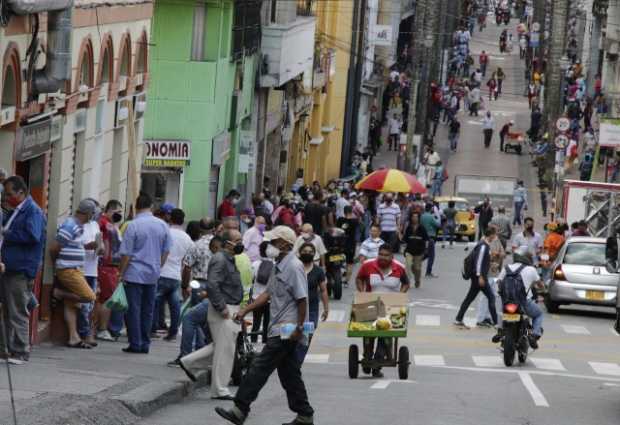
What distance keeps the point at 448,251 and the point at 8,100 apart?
2905 cm

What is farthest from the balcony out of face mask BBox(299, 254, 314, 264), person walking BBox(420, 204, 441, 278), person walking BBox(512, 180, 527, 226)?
face mask BBox(299, 254, 314, 264)

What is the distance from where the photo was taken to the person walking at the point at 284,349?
15531 millimetres

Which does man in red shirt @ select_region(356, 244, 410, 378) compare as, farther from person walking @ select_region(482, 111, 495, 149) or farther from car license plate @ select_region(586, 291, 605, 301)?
person walking @ select_region(482, 111, 495, 149)

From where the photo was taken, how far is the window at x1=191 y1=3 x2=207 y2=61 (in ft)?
127

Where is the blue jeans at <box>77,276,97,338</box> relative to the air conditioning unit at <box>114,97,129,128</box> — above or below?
below

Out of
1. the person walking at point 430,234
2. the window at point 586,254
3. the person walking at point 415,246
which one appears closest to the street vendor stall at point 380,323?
the window at point 586,254

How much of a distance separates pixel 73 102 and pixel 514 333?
227 inches

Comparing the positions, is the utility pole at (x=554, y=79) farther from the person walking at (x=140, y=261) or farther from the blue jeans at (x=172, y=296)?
the person walking at (x=140, y=261)

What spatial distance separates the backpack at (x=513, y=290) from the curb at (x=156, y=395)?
5.75 meters

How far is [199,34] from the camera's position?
127 feet

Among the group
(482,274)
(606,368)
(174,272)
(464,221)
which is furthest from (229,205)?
(464,221)

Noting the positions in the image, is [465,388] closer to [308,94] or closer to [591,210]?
[591,210]

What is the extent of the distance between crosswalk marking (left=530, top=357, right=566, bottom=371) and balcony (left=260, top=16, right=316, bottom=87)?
22.7 m

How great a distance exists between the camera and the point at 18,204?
1767 cm
